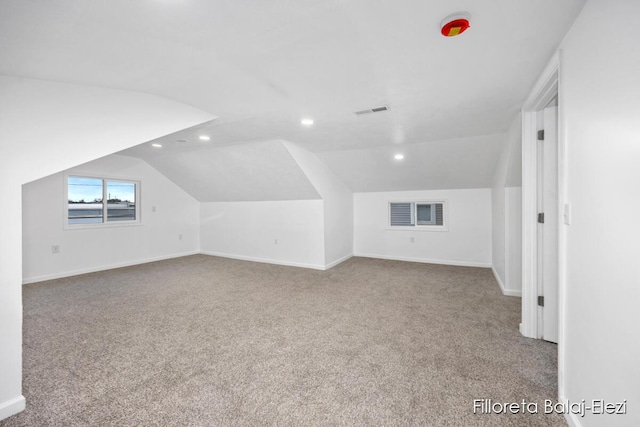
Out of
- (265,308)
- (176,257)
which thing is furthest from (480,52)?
(176,257)

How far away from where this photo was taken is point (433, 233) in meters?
5.38

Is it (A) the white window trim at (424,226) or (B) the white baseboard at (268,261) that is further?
(A) the white window trim at (424,226)

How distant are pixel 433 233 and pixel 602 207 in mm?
4391

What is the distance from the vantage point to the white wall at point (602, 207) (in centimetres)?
95

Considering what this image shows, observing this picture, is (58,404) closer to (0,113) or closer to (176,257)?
(0,113)

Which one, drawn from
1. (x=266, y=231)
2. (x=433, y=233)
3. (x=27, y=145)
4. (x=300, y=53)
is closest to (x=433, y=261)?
(x=433, y=233)

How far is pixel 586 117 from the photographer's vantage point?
50.1 inches

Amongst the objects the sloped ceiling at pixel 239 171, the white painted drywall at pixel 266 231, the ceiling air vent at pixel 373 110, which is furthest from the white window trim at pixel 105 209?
the ceiling air vent at pixel 373 110

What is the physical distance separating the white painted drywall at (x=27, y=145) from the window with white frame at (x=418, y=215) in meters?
5.07

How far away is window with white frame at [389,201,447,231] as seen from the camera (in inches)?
215

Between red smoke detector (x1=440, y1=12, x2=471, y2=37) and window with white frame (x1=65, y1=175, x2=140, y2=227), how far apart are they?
5.96 m

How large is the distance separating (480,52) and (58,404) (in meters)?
3.43

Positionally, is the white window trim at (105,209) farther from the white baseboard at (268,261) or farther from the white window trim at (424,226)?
the white window trim at (424,226)

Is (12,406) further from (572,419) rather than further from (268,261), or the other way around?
(268,261)
